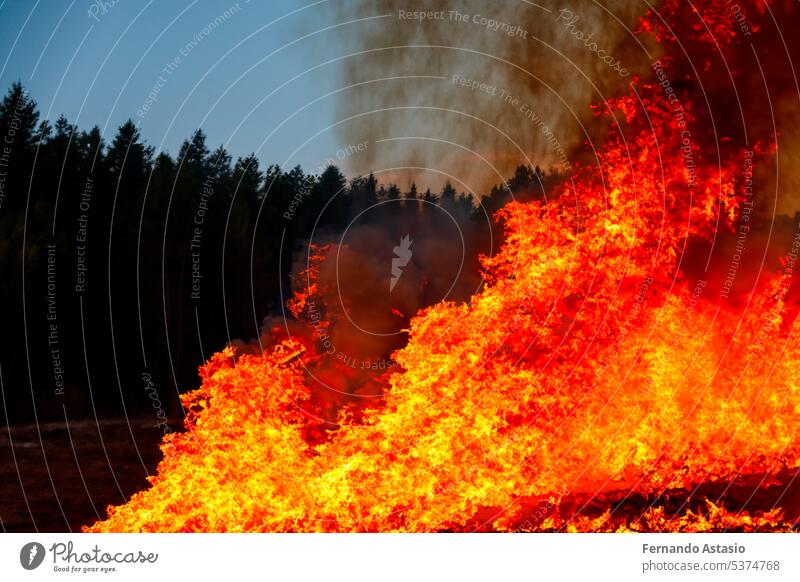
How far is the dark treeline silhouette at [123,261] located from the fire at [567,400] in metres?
4.31

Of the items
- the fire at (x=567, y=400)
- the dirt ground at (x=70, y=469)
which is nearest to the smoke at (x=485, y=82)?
the fire at (x=567, y=400)

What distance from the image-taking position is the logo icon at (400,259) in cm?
1922

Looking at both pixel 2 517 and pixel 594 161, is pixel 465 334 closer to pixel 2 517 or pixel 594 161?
pixel 594 161

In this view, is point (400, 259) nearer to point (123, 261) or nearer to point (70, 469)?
point (70, 469)

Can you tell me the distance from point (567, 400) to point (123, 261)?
14452 mm

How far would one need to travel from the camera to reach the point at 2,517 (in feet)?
62.9

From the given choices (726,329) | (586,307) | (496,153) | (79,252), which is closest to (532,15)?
(496,153)

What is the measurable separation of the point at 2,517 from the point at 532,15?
1511cm

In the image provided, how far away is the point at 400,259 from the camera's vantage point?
19469 mm

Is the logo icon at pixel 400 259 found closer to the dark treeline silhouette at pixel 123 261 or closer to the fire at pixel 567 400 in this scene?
the fire at pixel 567 400
